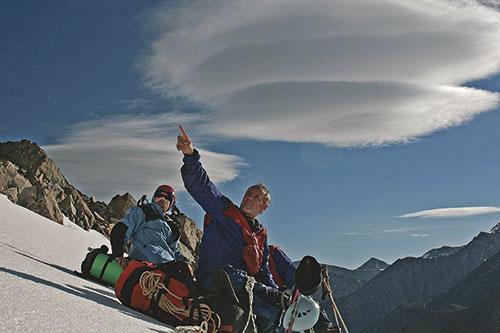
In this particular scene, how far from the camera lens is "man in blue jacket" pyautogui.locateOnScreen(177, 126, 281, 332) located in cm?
448

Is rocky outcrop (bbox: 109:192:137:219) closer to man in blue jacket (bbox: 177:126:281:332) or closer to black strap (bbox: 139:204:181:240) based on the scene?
black strap (bbox: 139:204:181:240)

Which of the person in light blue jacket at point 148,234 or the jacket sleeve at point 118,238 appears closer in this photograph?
the jacket sleeve at point 118,238

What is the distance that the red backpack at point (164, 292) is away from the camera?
3.99 meters

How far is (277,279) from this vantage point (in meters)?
5.93

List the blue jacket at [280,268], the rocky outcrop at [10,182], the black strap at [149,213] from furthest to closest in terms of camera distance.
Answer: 1. the rocky outcrop at [10,182]
2. the blue jacket at [280,268]
3. the black strap at [149,213]

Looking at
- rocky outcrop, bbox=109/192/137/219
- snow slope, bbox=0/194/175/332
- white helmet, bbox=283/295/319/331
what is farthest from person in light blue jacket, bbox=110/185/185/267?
rocky outcrop, bbox=109/192/137/219

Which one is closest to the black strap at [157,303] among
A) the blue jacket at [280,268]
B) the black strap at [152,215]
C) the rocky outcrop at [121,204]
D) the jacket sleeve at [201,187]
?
the jacket sleeve at [201,187]

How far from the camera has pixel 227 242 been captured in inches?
184

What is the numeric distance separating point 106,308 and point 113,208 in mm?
23255

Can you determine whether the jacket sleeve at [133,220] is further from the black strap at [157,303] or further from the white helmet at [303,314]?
the white helmet at [303,314]

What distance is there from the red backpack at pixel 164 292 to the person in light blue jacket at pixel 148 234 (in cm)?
112

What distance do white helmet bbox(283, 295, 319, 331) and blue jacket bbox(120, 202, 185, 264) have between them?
2166 millimetres

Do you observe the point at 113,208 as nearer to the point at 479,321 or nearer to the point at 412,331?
the point at 479,321

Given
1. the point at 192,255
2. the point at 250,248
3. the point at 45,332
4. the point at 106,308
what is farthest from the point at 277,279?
the point at 192,255
